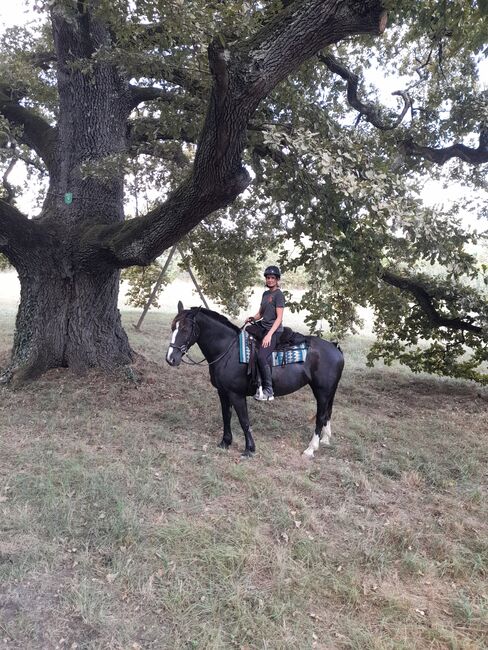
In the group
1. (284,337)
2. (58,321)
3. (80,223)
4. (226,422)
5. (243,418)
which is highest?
(80,223)

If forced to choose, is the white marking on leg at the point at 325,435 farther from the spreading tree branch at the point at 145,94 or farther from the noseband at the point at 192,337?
the spreading tree branch at the point at 145,94

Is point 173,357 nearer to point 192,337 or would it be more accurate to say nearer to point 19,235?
point 192,337

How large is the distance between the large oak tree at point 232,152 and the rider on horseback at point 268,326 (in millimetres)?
801

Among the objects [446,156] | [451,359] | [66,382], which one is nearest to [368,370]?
[451,359]

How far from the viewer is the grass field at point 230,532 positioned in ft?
11.2

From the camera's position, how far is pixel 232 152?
580 centimetres

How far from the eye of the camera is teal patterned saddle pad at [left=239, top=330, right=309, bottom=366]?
6617 millimetres

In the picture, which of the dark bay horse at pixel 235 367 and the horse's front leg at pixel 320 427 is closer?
the dark bay horse at pixel 235 367

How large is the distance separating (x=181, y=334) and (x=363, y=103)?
7.84 meters

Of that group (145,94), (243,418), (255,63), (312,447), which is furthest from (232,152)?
(145,94)

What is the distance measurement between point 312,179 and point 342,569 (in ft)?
19.3

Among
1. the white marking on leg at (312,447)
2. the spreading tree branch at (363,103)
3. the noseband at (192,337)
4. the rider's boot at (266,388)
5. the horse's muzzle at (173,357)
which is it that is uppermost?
the spreading tree branch at (363,103)

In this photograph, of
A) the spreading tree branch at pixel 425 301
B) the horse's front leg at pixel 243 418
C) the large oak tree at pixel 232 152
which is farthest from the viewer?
the spreading tree branch at pixel 425 301

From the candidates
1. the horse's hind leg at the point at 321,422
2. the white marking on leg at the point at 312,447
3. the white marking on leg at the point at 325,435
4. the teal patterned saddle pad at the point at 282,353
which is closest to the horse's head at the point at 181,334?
the teal patterned saddle pad at the point at 282,353
